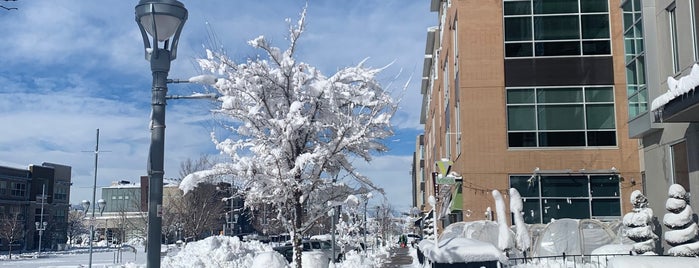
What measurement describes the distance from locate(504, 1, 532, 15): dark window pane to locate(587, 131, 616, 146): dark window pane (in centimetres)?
580

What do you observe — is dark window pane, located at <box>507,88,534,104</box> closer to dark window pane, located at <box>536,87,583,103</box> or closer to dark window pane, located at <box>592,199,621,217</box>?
dark window pane, located at <box>536,87,583,103</box>

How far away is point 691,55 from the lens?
15625 millimetres

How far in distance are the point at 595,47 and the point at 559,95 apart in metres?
2.58

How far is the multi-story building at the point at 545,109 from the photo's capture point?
2759 centimetres

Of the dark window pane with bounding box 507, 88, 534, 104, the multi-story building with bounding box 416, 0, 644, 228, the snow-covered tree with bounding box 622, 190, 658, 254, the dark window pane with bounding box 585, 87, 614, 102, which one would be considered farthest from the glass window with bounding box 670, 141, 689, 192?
the dark window pane with bounding box 507, 88, 534, 104

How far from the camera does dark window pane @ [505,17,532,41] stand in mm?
28344

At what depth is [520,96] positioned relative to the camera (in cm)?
2816

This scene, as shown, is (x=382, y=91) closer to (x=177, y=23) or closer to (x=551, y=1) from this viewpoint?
(x=177, y=23)

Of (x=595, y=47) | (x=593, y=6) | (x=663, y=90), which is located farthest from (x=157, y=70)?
(x=593, y=6)

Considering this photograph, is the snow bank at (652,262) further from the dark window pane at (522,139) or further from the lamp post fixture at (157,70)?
the dark window pane at (522,139)

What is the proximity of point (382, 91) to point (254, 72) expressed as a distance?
2.44 meters

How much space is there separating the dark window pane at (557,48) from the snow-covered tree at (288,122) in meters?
17.5

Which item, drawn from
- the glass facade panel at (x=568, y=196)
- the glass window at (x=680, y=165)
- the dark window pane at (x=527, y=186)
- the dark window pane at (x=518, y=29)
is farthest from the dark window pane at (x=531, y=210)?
the glass window at (x=680, y=165)

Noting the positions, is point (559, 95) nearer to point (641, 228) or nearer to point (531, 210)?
point (531, 210)
